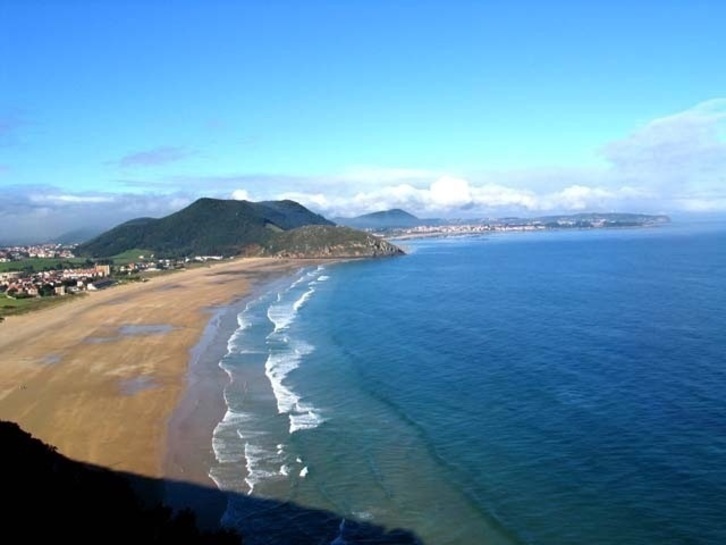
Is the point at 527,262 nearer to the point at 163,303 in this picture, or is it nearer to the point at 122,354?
the point at 163,303

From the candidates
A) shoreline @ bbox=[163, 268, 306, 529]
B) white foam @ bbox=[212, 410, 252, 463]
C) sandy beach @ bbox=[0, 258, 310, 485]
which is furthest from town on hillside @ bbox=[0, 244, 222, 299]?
white foam @ bbox=[212, 410, 252, 463]

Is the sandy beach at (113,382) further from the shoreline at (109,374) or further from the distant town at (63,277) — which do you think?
the distant town at (63,277)

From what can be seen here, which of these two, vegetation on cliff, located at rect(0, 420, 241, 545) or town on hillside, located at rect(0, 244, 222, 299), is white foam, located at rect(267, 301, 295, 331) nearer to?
vegetation on cliff, located at rect(0, 420, 241, 545)

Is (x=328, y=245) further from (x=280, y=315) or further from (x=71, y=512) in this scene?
(x=71, y=512)

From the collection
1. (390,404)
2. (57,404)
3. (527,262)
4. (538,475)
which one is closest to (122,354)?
(57,404)

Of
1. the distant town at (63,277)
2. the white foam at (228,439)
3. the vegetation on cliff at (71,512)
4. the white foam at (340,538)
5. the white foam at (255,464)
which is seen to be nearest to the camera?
the vegetation on cliff at (71,512)

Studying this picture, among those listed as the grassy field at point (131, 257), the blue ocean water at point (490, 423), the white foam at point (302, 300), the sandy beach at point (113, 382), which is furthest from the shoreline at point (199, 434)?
the grassy field at point (131, 257)

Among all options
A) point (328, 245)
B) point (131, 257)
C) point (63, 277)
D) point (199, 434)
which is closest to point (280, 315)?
point (199, 434)
